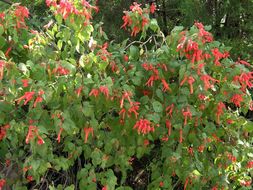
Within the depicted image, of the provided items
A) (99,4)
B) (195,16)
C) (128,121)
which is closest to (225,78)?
(128,121)

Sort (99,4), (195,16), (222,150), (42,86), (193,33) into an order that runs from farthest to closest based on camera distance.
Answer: (99,4)
(195,16)
(222,150)
(193,33)
(42,86)

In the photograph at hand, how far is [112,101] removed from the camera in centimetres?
272

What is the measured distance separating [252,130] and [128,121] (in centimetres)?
103

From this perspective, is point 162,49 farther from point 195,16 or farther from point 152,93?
point 195,16

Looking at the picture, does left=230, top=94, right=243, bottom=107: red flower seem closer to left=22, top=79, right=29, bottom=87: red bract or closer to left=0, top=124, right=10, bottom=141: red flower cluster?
left=22, top=79, right=29, bottom=87: red bract

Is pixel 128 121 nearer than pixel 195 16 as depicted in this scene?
Yes

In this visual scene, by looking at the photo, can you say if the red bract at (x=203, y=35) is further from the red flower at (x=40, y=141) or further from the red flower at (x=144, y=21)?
the red flower at (x=40, y=141)

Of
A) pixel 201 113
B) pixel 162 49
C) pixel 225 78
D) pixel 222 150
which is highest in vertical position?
pixel 162 49

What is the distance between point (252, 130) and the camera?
3336 mm

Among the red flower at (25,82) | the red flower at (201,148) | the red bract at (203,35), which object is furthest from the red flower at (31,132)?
the red flower at (201,148)

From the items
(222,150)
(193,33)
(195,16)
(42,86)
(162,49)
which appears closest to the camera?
(42,86)

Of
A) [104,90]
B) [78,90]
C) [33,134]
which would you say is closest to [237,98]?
[104,90]

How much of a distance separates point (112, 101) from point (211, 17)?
7.33 ft

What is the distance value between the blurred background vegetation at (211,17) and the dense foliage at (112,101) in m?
1.29
